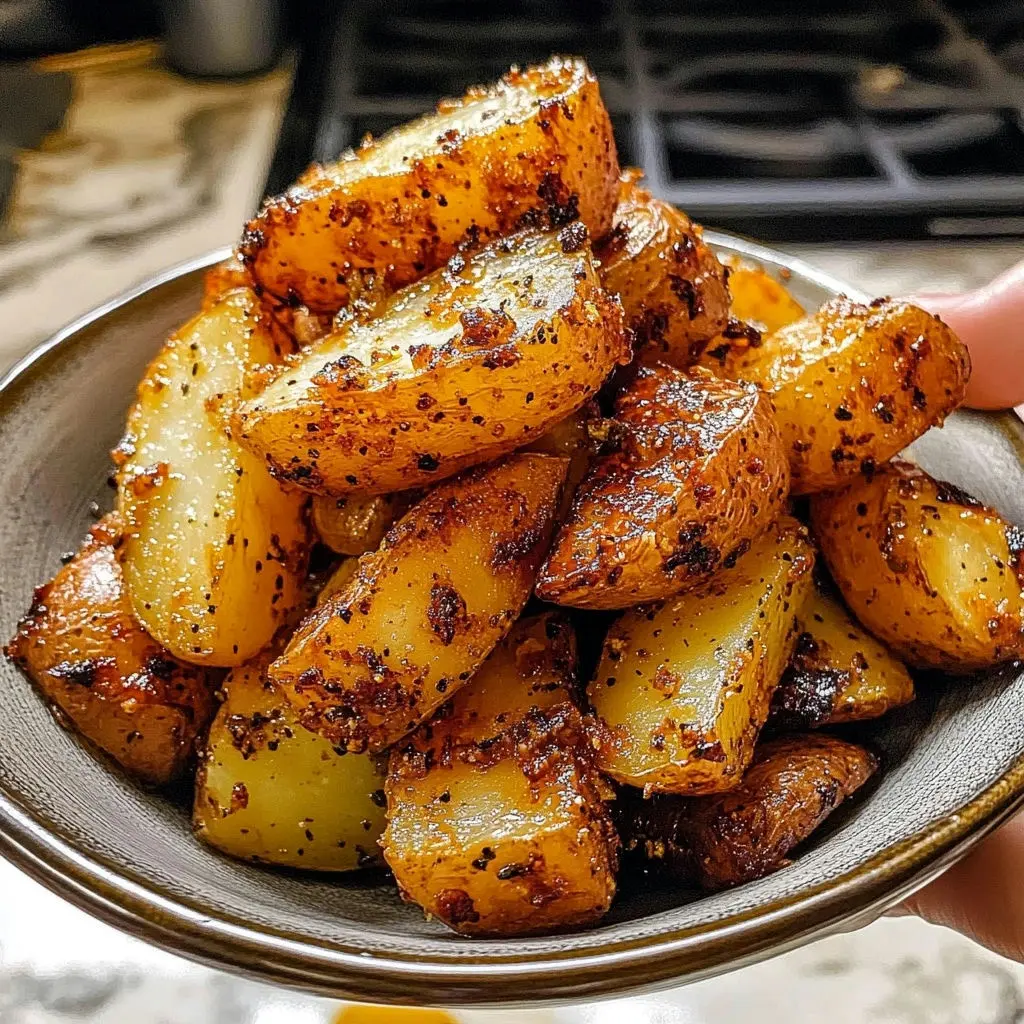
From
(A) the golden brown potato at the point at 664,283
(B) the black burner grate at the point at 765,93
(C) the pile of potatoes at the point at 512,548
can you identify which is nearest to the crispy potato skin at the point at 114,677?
(C) the pile of potatoes at the point at 512,548

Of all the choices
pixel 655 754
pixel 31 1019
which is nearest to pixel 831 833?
pixel 655 754

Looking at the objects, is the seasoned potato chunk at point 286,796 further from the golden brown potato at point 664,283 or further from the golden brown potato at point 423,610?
the golden brown potato at point 664,283

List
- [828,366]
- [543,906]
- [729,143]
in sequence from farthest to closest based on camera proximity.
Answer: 1. [729,143]
2. [828,366]
3. [543,906]

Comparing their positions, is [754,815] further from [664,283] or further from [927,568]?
[664,283]

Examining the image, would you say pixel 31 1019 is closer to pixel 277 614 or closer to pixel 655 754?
pixel 277 614

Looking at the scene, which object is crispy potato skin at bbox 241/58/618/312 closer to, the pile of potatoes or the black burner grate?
the pile of potatoes

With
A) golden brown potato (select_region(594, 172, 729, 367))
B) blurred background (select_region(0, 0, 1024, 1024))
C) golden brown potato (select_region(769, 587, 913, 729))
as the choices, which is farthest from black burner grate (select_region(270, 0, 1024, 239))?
golden brown potato (select_region(769, 587, 913, 729))
